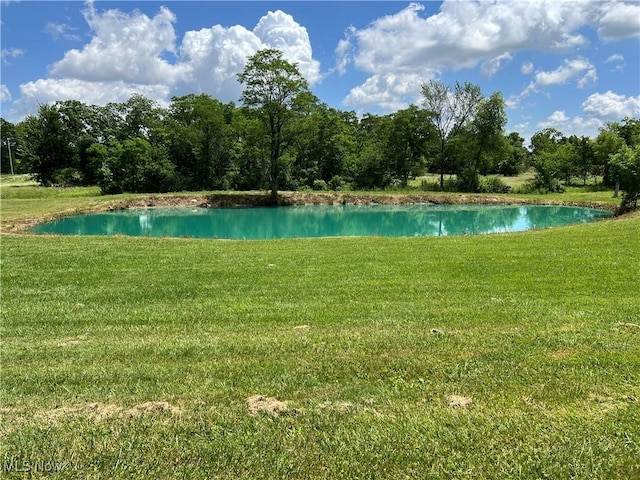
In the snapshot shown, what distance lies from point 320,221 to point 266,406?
100 feet

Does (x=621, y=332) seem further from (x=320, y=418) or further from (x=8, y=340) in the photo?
(x=8, y=340)

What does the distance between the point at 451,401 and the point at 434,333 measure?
2122 mm

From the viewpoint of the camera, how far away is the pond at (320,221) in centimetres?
2764

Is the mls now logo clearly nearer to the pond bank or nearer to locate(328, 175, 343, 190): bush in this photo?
the pond bank

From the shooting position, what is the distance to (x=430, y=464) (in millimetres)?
3504

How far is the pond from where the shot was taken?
27.6 metres

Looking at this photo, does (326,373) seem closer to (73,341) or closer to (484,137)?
(73,341)

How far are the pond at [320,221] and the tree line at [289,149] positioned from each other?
9774mm

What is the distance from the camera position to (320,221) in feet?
115

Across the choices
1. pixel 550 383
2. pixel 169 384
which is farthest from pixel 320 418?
pixel 550 383

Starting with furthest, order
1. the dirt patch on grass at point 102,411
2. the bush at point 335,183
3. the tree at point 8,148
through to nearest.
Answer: the tree at point 8,148 < the bush at point 335,183 < the dirt patch on grass at point 102,411

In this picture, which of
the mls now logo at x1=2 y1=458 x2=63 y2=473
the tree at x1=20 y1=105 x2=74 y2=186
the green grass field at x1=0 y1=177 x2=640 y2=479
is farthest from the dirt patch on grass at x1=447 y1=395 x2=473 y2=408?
the tree at x1=20 y1=105 x2=74 y2=186

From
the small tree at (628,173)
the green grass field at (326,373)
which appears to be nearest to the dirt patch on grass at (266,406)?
the green grass field at (326,373)

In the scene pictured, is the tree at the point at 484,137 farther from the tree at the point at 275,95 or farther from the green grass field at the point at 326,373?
the green grass field at the point at 326,373
